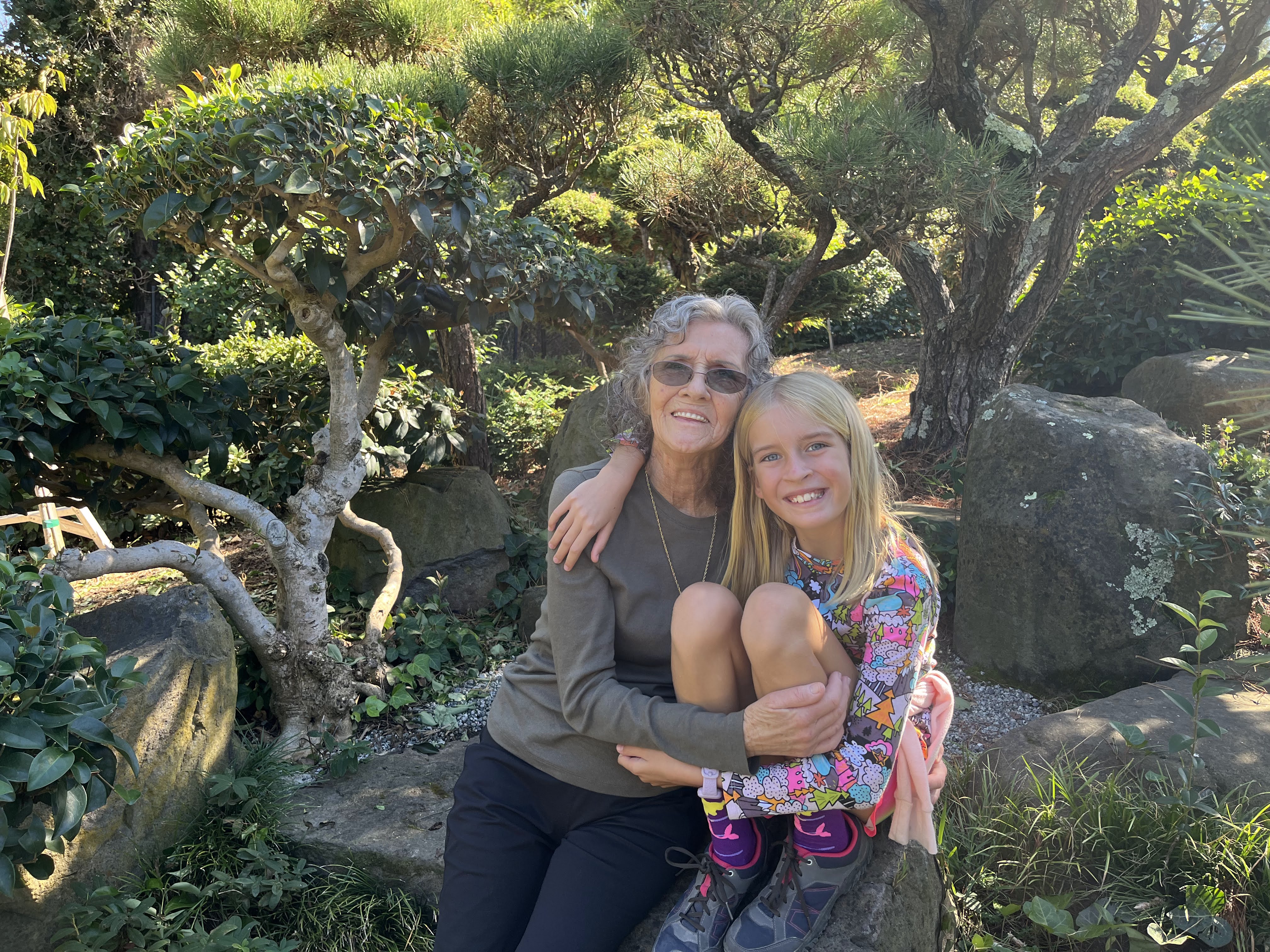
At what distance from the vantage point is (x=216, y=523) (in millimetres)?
4738

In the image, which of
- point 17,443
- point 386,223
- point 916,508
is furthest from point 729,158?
point 17,443

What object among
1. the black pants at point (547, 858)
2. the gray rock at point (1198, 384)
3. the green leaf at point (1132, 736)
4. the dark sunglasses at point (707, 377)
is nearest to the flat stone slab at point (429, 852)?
the black pants at point (547, 858)

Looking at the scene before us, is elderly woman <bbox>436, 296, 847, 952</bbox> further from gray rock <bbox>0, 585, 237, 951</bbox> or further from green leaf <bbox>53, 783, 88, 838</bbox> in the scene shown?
gray rock <bbox>0, 585, 237, 951</bbox>

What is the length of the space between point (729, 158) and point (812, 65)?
1124 mm

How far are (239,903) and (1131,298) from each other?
4.98m

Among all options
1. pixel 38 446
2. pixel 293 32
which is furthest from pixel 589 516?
pixel 293 32

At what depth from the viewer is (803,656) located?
1.50 m

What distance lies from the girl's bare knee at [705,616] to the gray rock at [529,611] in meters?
2.13

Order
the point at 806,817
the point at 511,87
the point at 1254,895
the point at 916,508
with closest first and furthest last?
1. the point at 806,817
2. the point at 1254,895
3. the point at 916,508
4. the point at 511,87

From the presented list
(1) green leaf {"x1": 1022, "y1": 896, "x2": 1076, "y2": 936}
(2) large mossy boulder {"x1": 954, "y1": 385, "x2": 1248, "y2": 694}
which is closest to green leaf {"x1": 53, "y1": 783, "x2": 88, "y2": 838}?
(1) green leaf {"x1": 1022, "y1": 896, "x2": 1076, "y2": 936}

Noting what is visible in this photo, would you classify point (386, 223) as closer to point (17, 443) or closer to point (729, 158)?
point (17, 443)

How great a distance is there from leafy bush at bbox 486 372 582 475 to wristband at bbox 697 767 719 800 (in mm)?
4253

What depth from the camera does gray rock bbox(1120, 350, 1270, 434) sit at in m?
3.98

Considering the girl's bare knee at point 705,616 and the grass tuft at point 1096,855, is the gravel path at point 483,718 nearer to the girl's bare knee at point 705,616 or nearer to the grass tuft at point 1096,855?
the grass tuft at point 1096,855
